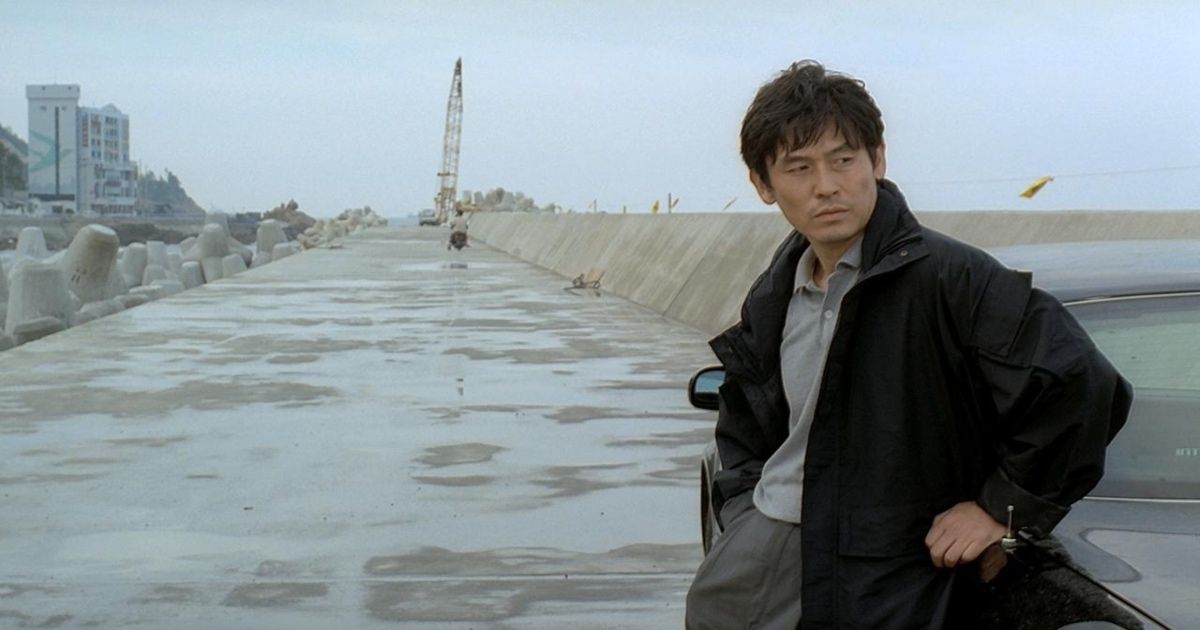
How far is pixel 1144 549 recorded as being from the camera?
2.91 metres

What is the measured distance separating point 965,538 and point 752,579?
0.40 meters

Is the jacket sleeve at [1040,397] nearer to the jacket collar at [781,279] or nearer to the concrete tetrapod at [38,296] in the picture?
the jacket collar at [781,279]

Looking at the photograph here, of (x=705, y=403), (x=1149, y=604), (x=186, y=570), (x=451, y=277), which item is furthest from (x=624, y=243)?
(x=1149, y=604)

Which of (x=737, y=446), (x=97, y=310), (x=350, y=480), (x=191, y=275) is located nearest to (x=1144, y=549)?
(x=737, y=446)

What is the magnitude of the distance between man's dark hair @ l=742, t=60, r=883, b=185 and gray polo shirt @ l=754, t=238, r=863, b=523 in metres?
0.20

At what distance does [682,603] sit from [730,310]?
9.65 m

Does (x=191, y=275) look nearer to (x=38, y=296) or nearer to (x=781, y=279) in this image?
(x=38, y=296)

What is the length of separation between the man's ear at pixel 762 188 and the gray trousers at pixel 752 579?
58 cm

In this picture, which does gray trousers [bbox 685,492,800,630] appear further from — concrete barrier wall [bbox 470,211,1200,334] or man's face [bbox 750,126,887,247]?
concrete barrier wall [bbox 470,211,1200,334]

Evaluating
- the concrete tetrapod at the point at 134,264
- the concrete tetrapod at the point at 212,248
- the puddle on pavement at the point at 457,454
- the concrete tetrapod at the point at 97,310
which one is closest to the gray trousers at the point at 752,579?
the puddle on pavement at the point at 457,454

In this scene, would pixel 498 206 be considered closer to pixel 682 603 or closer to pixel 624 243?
pixel 624 243

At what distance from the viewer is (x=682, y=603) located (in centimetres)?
607

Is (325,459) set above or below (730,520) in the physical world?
below

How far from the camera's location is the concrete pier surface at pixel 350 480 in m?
6.13
